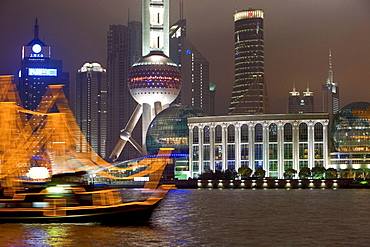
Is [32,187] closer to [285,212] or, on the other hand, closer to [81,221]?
[81,221]

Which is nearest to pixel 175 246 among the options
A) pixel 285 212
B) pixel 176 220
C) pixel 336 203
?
pixel 176 220

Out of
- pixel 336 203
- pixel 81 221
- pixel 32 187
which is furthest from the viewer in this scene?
pixel 336 203

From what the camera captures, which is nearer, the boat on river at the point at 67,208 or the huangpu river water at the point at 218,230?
the huangpu river water at the point at 218,230

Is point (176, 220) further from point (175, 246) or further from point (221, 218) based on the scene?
point (175, 246)

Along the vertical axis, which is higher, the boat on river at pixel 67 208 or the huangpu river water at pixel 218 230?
the boat on river at pixel 67 208

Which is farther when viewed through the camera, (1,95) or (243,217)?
(1,95)

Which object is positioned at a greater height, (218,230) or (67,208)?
(67,208)

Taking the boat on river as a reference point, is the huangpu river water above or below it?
below

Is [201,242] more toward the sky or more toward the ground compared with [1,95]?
more toward the ground

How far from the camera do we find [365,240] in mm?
72000

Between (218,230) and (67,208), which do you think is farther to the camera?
(67,208)

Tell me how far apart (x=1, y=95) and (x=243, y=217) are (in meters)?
35.6

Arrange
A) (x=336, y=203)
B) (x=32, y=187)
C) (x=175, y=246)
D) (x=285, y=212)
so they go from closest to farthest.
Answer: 1. (x=175, y=246)
2. (x=32, y=187)
3. (x=285, y=212)
4. (x=336, y=203)

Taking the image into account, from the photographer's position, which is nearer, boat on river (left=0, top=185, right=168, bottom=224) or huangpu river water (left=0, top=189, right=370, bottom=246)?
huangpu river water (left=0, top=189, right=370, bottom=246)
